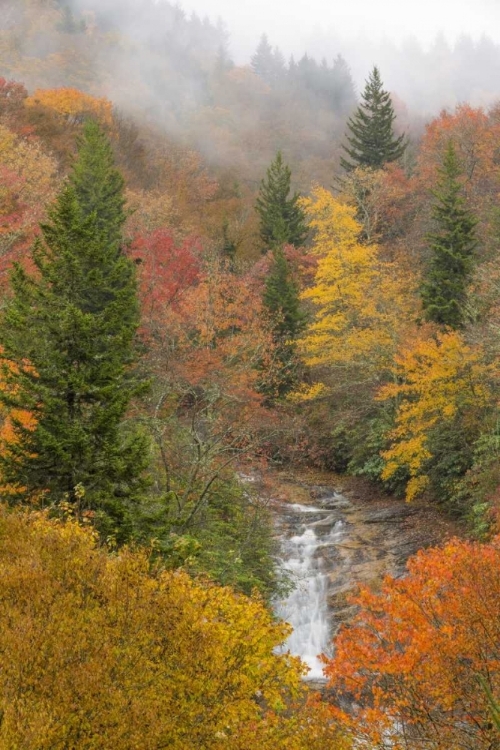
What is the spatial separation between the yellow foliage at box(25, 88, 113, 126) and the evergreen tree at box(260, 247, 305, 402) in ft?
94.9

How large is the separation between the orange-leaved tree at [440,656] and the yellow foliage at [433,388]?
1139cm

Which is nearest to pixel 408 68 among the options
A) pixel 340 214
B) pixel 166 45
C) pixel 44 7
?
pixel 166 45

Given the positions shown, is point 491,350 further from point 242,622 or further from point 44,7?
point 44,7

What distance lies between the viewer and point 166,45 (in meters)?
101

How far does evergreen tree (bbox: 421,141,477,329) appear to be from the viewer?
3036 centimetres

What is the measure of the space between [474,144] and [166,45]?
73.1m

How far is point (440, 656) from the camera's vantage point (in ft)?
38.2

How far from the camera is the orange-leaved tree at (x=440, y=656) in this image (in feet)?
36.5

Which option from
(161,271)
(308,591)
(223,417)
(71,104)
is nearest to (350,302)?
(223,417)

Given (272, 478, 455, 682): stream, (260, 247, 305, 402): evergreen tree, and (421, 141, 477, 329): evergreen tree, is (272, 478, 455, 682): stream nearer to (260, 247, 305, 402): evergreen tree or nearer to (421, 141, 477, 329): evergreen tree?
(260, 247, 305, 402): evergreen tree

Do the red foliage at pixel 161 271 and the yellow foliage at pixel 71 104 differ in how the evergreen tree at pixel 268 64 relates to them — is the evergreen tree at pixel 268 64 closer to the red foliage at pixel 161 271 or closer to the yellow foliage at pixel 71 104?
the yellow foliage at pixel 71 104

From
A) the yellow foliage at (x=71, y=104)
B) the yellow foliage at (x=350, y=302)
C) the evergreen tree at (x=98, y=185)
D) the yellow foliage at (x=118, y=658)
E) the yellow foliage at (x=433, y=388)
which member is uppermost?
the yellow foliage at (x=71, y=104)

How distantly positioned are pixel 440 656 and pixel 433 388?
1484 centimetres

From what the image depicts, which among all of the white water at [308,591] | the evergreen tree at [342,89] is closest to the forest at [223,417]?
the white water at [308,591]
